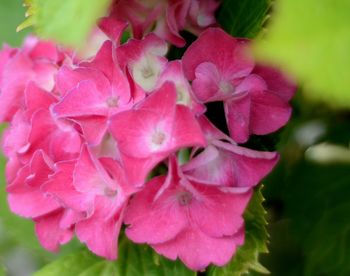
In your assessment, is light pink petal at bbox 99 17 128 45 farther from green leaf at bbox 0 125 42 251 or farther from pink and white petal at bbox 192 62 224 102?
green leaf at bbox 0 125 42 251

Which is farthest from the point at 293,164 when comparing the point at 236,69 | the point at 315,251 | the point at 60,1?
the point at 60,1

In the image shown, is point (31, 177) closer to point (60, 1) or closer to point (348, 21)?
point (60, 1)

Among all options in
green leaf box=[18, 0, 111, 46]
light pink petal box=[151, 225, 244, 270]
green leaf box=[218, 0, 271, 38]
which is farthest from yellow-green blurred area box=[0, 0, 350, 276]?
green leaf box=[18, 0, 111, 46]

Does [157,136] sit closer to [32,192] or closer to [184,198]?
[184,198]

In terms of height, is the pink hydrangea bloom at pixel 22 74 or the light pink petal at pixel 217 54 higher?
the light pink petal at pixel 217 54

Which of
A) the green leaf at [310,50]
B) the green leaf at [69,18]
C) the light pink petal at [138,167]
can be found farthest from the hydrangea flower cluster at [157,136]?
the green leaf at [310,50]

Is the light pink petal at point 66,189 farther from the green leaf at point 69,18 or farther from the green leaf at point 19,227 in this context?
the green leaf at point 19,227
